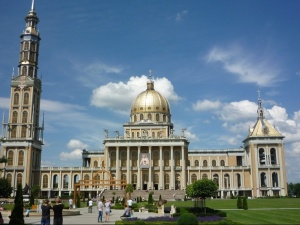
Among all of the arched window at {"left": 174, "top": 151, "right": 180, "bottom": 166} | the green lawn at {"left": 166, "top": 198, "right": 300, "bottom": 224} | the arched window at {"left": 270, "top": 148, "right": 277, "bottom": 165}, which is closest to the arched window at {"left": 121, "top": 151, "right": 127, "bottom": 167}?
the arched window at {"left": 174, "top": 151, "right": 180, "bottom": 166}

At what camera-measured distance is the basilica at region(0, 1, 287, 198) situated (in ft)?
295

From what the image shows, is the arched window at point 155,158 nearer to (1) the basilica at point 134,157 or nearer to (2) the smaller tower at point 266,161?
(1) the basilica at point 134,157

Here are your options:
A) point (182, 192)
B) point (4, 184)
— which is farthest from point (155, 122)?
point (4, 184)

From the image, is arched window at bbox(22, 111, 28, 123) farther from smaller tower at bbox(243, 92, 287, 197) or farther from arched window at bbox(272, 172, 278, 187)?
arched window at bbox(272, 172, 278, 187)

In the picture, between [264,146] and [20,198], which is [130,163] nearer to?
[264,146]

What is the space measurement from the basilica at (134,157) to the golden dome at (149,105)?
7.89 ft

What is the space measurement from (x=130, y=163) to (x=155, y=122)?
14.4m

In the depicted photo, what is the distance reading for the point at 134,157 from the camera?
95.1 metres

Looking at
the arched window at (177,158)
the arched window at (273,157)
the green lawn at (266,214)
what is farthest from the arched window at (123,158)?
the green lawn at (266,214)

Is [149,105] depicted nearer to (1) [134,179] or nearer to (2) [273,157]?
(1) [134,179]

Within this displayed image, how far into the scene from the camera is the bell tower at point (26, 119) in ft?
295

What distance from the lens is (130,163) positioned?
9244 cm

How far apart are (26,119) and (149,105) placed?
33297mm

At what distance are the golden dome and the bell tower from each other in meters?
26.9
